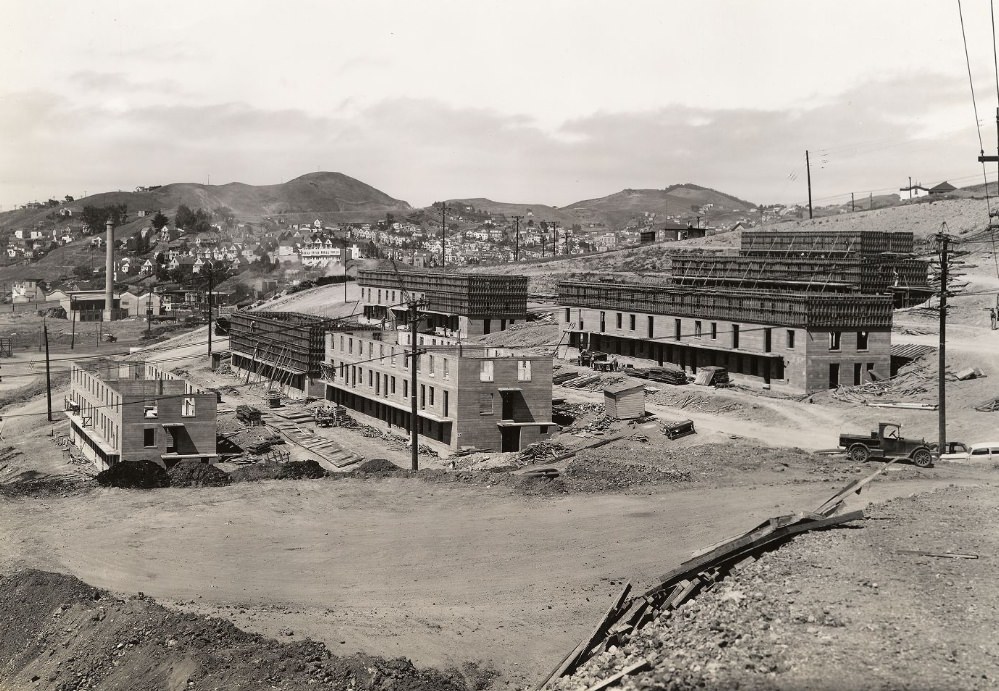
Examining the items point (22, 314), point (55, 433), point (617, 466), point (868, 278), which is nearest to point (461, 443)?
point (617, 466)

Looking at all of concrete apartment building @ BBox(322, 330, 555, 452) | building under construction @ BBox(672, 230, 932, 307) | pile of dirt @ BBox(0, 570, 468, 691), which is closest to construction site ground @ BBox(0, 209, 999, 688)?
pile of dirt @ BBox(0, 570, 468, 691)

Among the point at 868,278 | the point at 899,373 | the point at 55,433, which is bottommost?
the point at 55,433

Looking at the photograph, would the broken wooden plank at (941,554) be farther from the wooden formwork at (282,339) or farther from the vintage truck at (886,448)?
the wooden formwork at (282,339)

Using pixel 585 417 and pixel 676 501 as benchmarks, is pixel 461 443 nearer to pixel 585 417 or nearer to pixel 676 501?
pixel 585 417

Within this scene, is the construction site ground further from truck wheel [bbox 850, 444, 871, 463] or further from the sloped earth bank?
truck wheel [bbox 850, 444, 871, 463]

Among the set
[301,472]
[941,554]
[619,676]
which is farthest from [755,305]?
[619,676]

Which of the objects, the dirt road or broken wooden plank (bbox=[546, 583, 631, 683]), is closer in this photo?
broken wooden plank (bbox=[546, 583, 631, 683])
